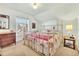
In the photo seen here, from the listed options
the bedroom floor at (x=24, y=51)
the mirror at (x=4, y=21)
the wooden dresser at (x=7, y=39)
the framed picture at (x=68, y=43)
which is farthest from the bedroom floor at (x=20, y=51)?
the framed picture at (x=68, y=43)

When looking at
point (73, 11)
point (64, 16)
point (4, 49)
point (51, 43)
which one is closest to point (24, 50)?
point (4, 49)

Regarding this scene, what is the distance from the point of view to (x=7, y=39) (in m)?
1.86

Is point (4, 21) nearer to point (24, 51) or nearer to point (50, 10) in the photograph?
point (24, 51)

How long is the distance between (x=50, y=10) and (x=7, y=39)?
0.97m

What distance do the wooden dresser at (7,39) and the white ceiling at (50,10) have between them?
502 millimetres

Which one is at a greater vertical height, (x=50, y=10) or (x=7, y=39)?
(x=50, y=10)

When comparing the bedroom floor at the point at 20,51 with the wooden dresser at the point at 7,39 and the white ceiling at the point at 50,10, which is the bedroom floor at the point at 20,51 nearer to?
the wooden dresser at the point at 7,39

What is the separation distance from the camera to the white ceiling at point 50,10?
1834 mm

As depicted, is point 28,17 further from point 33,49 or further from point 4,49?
point 4,49

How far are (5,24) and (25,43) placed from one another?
51 centimetres

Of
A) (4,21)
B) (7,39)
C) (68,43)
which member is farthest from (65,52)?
(4,21)

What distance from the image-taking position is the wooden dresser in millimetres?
1831

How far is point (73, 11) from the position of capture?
72.4 inches

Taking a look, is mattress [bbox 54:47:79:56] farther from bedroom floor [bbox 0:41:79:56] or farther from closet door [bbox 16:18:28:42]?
closet door [bbox 16:18:28:42]
